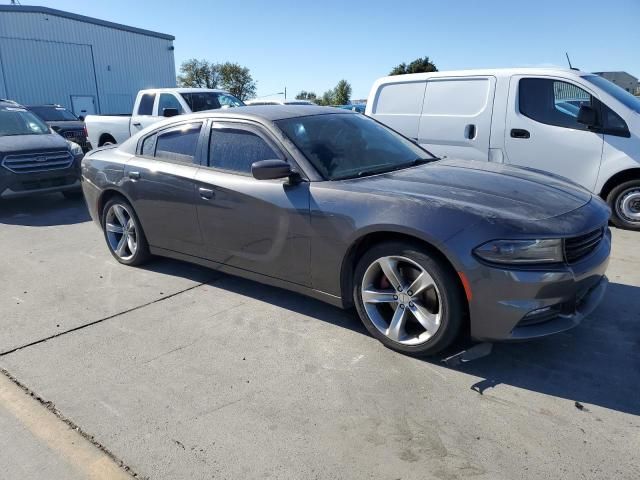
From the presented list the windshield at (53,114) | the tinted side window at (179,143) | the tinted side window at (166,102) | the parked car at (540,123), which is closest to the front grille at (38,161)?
the tinted side window at (166,102)

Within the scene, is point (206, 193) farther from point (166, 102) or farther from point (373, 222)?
point (166, 102)

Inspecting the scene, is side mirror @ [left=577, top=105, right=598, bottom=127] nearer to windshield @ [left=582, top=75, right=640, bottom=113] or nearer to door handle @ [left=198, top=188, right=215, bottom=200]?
windshield @ [left=582, top=75, right=640, bottom=113]

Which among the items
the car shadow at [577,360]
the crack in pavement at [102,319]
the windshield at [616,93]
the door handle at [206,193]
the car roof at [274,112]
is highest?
the windshield at [616,93]

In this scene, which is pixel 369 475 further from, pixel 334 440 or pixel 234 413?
pixel 234 413

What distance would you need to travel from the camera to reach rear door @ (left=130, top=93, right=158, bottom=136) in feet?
35.8

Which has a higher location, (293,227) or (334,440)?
(293,227)

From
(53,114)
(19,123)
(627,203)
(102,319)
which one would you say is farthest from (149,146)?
(53,114)

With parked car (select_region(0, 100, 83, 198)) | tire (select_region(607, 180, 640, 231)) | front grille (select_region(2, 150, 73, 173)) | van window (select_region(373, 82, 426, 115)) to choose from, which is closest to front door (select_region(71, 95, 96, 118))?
parked car (select_region(0, 100, 83, 198))

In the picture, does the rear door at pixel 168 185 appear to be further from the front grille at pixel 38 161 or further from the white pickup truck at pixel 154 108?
the white pickup truck at pixel 154 108

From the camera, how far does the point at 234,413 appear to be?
2.73 m

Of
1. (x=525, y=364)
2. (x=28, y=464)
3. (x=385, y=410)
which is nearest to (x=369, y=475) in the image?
(x=385, y=410)

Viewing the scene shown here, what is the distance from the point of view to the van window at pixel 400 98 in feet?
23.5

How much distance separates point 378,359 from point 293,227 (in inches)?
42.0

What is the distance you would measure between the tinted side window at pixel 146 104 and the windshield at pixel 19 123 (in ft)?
7.49
